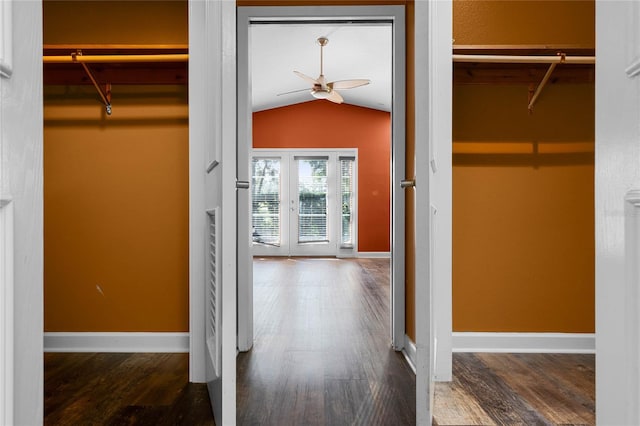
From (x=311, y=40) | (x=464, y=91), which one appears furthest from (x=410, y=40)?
(x=311, y=40)

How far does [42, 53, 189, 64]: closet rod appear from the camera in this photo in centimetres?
210

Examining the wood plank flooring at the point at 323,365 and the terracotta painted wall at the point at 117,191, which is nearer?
the wood plank flooring at the point at 323,365

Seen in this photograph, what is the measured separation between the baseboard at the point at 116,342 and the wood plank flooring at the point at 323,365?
0.38 m

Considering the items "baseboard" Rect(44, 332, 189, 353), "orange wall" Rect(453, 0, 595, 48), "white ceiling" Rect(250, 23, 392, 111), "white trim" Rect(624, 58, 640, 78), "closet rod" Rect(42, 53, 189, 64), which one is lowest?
"baseboard" Rect(44, 332, 189, 353)

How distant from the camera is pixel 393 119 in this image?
7.87 feet

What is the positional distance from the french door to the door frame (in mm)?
5193

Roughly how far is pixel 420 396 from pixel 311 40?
14.1 ft

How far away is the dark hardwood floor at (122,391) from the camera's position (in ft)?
5.06

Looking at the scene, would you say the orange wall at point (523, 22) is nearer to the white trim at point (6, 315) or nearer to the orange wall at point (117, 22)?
the orange wall at point (117, 22)

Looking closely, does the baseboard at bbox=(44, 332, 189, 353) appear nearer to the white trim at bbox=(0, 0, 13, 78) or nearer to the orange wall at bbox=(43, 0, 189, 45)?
the orange wall at bbox=(43, 0, 189, 45)

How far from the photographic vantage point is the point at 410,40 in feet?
7.61

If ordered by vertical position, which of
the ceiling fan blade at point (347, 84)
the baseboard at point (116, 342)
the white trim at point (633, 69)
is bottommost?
the baseboard at point (116, 342)

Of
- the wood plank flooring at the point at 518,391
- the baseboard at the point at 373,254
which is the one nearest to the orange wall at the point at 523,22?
the wood plank flooring at the point at 518,391

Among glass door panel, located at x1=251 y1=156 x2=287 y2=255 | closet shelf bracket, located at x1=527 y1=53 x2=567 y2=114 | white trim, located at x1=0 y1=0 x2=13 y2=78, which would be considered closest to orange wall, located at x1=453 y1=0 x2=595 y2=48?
closet shelf bracket, located at x1=527 y1=53 x2=567 y2=114
